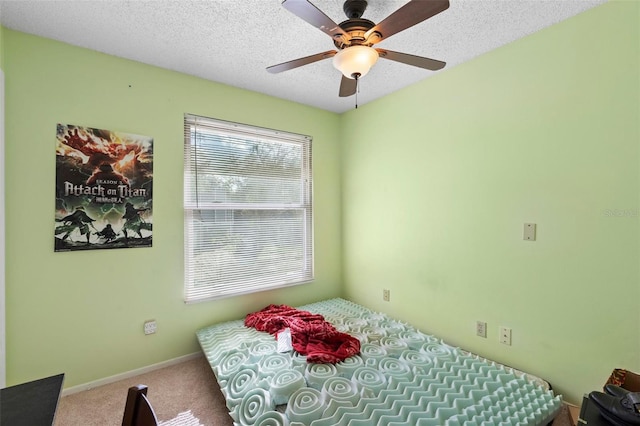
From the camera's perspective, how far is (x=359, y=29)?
4.98ft

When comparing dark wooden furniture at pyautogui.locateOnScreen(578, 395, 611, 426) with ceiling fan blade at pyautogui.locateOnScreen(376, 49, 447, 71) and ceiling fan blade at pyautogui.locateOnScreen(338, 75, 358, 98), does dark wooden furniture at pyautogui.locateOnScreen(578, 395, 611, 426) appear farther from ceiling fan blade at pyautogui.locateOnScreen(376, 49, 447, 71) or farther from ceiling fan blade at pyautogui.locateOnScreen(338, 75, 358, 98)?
ceiling fan blade at pyautogui.locateOnScreen(338, 75, 358, 98)

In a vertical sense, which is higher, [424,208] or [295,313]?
[424,208]

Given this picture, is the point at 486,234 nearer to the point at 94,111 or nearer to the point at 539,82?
the point at 539,82

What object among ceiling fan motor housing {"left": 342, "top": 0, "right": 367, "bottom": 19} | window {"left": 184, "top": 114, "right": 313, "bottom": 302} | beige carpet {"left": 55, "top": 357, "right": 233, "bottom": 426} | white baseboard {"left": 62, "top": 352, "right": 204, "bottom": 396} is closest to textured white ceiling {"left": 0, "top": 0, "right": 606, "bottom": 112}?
ceiling fan motor housing {"left": 342, "top": 0, "right": 367, "bottom": 19}

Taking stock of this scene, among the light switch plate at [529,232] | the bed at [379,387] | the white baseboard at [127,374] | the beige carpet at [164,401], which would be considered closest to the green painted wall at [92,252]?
the white baseboard at [127,374]

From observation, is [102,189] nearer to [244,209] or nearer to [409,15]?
[244,209]

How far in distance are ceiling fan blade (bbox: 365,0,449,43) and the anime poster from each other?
6.44 ft

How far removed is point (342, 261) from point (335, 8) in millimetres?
2584

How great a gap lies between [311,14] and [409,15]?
44 centimetres

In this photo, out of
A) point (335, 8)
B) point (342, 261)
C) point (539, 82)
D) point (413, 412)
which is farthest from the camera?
point (342, 261)

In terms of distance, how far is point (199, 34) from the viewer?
1933mm

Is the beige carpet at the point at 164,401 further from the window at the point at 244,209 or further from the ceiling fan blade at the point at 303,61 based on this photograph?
the ceiling fan blade at the point at 303,61

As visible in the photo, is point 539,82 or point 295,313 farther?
point 295,313

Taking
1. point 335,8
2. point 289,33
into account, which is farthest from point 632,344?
point 289,33
